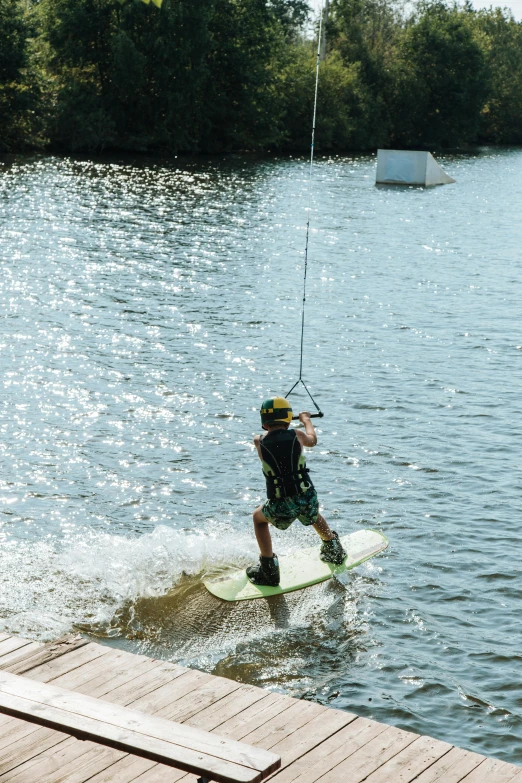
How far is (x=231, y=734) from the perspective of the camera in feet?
22.1

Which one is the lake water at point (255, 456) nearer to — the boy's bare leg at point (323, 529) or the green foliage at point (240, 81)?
the boy's bare leg at point (323, 529)

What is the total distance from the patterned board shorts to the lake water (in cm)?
80

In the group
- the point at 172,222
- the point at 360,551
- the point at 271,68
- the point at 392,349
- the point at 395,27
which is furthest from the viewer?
the point at 395,27

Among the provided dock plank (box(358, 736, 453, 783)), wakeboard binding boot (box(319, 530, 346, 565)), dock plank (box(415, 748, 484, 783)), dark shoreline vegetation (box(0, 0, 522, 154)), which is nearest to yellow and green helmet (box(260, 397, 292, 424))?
wakeboard binding boot (box(319, 530, 346, 565))

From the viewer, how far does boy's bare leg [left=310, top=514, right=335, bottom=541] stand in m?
9.91

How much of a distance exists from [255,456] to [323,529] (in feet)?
13.4

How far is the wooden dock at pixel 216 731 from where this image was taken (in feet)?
20.5

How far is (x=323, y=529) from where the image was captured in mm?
10008

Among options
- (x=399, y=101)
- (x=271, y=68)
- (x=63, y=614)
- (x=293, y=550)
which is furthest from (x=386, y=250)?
(x=399, y=101)

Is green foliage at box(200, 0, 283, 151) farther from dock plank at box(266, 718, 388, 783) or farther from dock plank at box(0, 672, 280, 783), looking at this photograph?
dock plank at box(0, 672, 280, 783)

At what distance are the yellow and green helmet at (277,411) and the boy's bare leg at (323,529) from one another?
1218 mm

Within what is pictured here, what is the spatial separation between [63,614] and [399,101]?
75.2 m

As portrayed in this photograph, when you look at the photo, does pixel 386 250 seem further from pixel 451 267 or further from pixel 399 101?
pixel 399 101

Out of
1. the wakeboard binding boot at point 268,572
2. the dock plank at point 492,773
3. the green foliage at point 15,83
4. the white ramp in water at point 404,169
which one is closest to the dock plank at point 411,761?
the dock plank at point 492,773
